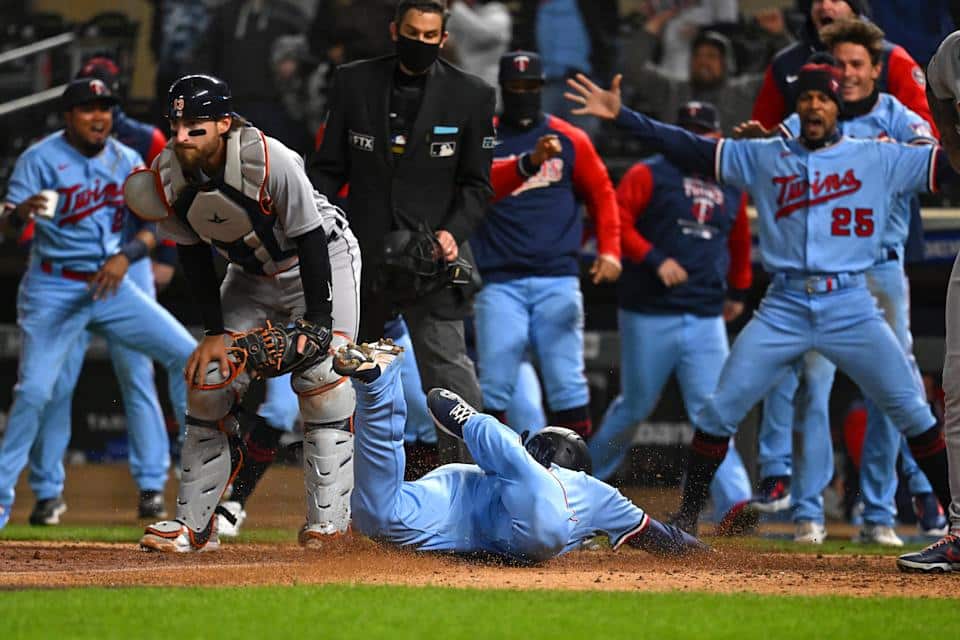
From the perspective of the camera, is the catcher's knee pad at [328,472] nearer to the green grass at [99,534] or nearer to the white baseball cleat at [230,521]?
the green grass at [99,534]

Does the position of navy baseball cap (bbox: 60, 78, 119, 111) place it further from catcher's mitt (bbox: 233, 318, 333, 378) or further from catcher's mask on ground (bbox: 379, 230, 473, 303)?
catcher's mitt (bbox: 233, 318, 333, 378)

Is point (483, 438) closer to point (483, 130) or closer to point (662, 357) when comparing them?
point (483, 130)

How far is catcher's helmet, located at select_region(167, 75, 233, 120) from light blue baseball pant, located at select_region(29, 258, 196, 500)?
3.12 m

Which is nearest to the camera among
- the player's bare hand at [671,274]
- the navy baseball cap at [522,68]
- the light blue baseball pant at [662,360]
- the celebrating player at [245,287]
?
the celebrating player at [245,287]

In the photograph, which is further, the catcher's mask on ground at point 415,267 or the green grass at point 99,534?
the green grass at point 99,534

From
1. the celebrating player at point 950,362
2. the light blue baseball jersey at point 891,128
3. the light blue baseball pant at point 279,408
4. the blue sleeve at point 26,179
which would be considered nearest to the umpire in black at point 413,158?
the light blue baseball pant at point 279,408

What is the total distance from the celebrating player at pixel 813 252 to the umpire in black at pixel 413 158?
0.64 m

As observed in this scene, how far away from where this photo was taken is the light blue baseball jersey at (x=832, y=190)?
7062 millimetres

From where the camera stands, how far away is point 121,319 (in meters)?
8.42

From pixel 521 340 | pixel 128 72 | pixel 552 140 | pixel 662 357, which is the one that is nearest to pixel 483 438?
pixel 552 140

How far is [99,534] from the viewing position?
7.46 m

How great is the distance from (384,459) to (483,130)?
6.24 ft

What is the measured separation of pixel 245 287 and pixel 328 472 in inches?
31.8

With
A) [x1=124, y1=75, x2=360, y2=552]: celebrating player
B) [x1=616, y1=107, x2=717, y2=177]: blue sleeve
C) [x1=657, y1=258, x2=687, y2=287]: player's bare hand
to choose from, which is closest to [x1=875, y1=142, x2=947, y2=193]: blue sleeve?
[x1=616, y1=107, x2=717, y2=177]: blue sleeve
